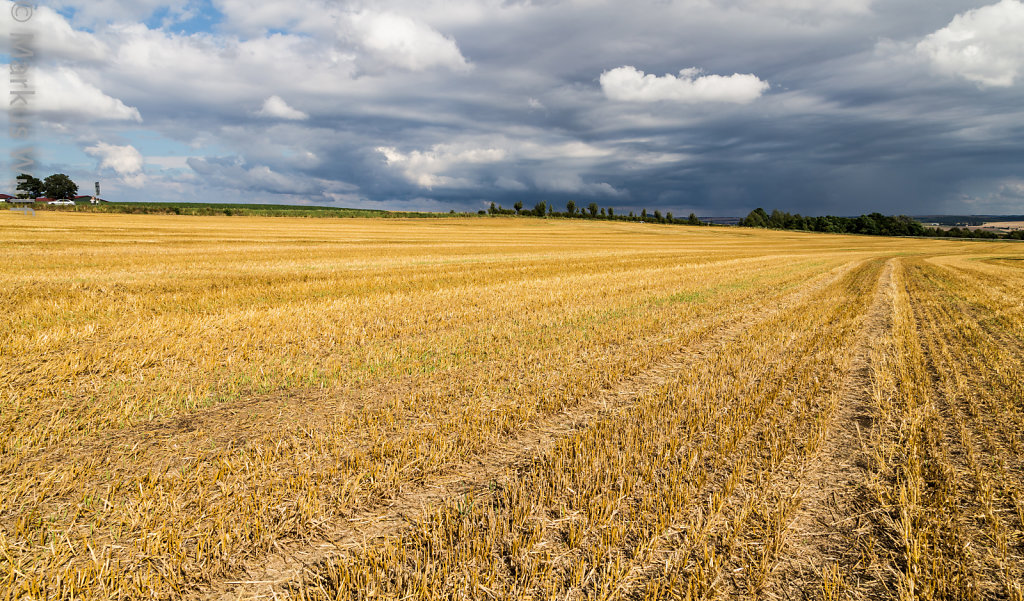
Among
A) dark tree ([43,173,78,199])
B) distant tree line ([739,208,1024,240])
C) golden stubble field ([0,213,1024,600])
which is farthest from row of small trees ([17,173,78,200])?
distant tree line ([739,208,1024,240])

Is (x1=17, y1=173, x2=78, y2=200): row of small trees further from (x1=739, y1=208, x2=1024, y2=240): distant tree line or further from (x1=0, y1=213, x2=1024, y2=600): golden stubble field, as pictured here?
(x1=739, y1=208, x2=1024, y2=240): distant tree line

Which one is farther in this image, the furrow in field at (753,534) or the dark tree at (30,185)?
the dark tree at (30,185)

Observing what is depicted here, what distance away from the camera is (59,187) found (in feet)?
429

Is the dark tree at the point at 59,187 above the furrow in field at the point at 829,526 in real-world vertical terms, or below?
above

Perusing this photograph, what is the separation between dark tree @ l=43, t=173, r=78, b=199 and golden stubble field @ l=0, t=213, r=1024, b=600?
550 feet

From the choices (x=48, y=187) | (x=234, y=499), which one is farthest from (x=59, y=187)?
(x=234, y=499)

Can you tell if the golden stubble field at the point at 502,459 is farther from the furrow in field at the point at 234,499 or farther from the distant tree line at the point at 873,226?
the distant tree line at the point at 873,226

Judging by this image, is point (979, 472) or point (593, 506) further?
point (979, 472)

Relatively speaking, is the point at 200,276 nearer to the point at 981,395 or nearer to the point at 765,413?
the point at 765,413

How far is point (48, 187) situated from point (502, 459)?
180769mm

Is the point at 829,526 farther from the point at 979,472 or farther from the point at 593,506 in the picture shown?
the point at 979,472

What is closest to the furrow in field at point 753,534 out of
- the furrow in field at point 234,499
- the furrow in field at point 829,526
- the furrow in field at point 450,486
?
the furrow in field at point 829,526

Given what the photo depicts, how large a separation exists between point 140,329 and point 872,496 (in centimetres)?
1131

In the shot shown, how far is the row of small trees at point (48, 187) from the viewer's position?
5074 inches
